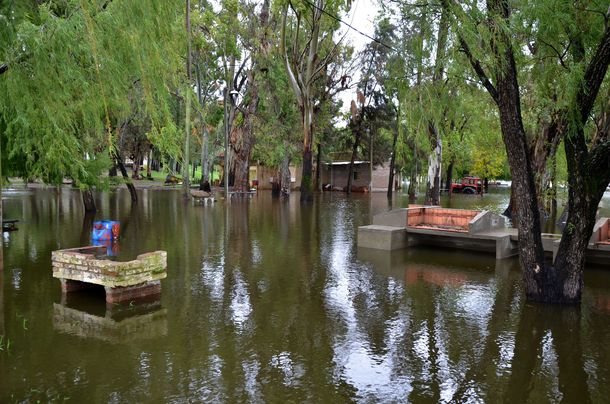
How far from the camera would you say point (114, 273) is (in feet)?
27.5

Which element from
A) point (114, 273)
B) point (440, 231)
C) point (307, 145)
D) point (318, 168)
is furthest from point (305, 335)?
point (318, 168)

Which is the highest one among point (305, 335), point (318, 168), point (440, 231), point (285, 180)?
point (318, 168)

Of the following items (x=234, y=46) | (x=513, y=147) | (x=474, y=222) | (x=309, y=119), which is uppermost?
(x=234, y=46)

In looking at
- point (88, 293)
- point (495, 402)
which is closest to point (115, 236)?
point (88, 293)

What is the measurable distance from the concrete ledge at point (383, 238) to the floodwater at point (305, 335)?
1562mm

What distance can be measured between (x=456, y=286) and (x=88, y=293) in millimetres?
7153

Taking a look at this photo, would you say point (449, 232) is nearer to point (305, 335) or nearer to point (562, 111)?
point (562, 111)

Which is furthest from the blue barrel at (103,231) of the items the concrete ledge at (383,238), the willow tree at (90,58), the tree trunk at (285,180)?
the tree trunk at (285,180)

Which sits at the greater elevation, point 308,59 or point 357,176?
point 308,59

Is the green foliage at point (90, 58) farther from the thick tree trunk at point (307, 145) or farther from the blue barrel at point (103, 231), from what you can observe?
the thick tree trunk at point (307, 145)

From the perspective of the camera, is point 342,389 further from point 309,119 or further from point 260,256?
point 309,119

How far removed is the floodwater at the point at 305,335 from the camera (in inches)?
219

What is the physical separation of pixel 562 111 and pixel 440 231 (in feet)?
21.6

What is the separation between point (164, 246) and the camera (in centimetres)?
1476
